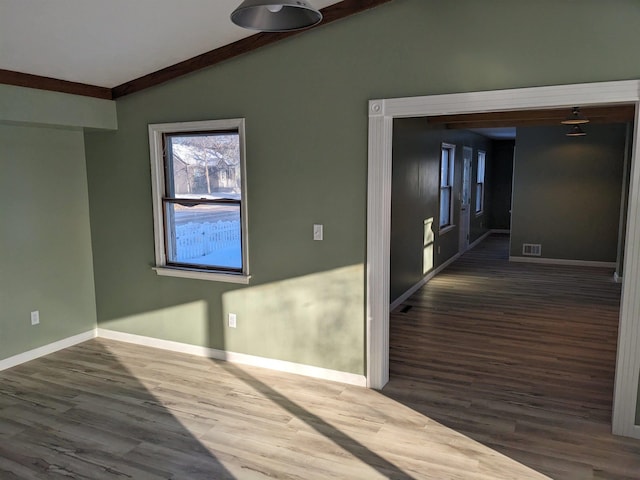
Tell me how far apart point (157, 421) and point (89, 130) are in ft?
8.84

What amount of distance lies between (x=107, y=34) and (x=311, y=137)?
4.97 ft

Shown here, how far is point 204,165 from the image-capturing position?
166 inches

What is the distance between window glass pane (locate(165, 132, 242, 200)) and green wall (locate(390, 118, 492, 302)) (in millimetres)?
2143

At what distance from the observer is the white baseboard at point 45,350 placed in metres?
4.14

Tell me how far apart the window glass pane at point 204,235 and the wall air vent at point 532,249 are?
20.9ft

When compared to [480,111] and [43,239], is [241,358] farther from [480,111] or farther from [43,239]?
[480,111]

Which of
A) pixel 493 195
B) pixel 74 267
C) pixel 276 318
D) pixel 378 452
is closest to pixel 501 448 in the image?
pixel 378 452

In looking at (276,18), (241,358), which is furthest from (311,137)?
(241,358)

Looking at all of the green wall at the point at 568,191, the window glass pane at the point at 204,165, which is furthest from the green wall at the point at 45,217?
the green wall at the point at 568,191

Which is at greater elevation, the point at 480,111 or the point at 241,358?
the point at 480,111

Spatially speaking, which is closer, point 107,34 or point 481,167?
point 107,34

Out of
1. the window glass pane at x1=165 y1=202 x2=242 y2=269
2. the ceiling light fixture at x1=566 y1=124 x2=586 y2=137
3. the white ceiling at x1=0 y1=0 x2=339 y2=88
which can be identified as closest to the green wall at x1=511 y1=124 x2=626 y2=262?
the ceiling light fixture at x1=566 y1=124 x2=586 y2=137

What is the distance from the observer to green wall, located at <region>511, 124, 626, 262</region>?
817cm

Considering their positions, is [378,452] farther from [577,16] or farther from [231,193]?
[577,16]
